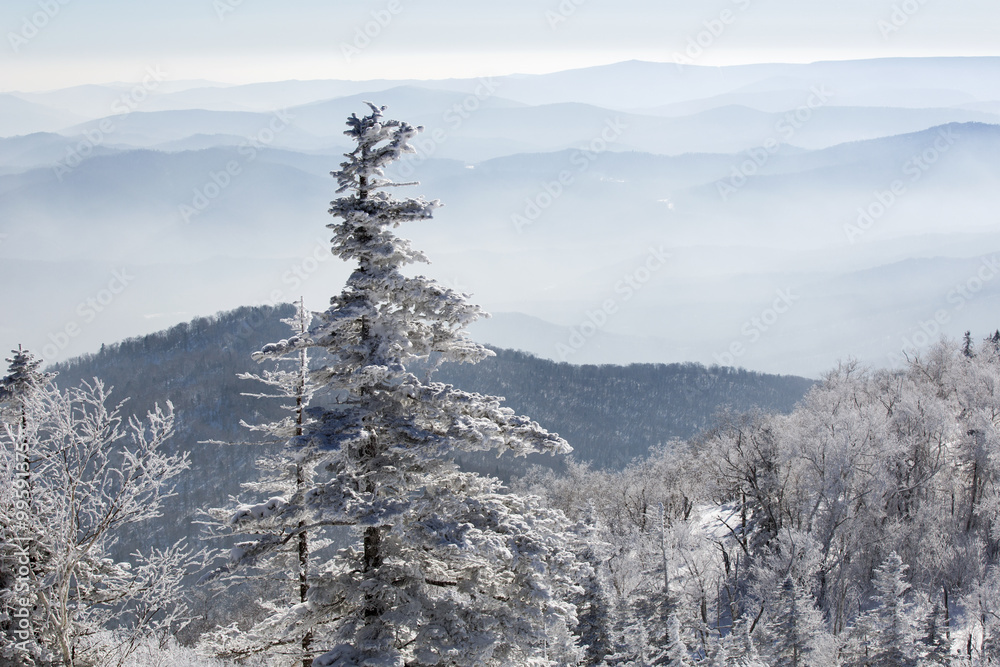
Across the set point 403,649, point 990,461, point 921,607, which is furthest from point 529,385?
point 403,649

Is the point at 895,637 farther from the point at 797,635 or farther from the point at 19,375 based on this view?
the point at 19,375

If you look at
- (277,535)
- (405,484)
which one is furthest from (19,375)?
(405,484)

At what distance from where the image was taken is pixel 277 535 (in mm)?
9883

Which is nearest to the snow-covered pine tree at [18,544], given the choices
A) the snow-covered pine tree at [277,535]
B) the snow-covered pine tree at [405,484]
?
the snow-covered pine tree at [277,535]

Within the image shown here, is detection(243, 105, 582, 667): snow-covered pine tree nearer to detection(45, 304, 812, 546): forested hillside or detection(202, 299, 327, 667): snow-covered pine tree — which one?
detection(202, 299, 327, 667): snow-covered pine tree

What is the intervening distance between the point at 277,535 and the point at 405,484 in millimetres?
2025

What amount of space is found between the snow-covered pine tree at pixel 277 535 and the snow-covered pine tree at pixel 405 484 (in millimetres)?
288

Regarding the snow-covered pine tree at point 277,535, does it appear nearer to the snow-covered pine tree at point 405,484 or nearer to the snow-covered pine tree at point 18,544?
the snow-covered pine tree at point 405,484

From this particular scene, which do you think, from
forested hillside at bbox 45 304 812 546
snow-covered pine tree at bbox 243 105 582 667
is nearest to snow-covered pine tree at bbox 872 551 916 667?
snow-covered pine tree at bbox 243 105 582 667

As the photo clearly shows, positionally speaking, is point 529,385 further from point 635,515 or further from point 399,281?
point 399,281

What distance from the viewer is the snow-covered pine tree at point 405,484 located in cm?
1014

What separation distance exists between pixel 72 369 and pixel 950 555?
204 m

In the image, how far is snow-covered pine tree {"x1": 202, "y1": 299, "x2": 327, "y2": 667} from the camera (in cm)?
986

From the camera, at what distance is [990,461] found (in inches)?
1743
